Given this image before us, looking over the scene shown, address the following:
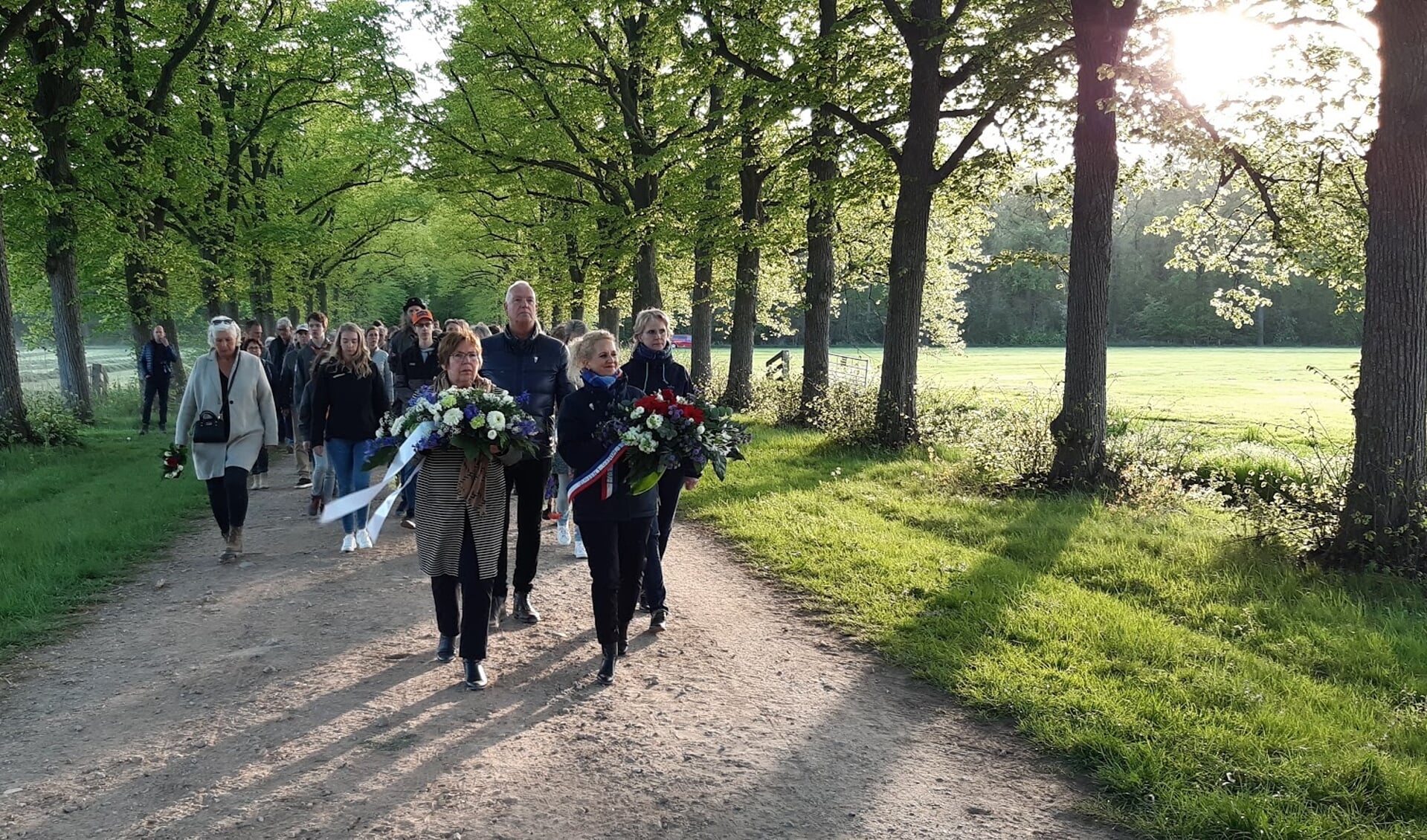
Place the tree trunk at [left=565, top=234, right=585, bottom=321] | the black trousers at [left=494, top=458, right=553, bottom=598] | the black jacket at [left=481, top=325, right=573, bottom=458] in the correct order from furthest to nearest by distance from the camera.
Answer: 1. the tree trunk at [left=565, top=234, right=585, bottom=321]
2. the black jacket at [left=481, top=325, right=573, bottom=458]
3. the black trousers at [left=494, top=458, right=553, bottom=598]

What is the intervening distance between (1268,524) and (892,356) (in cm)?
619

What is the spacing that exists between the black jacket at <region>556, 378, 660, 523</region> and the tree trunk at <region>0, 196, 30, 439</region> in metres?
12.8

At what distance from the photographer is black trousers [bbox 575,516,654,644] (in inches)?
201

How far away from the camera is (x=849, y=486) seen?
10.7 metres

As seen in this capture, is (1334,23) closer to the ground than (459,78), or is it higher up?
closer to the ground

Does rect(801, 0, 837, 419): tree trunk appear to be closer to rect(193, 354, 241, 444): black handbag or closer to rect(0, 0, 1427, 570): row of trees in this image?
rect(0, 0, 1427, 570): row of trees

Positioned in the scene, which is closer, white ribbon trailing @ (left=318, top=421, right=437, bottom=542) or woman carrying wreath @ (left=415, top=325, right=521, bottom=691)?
white ribbon trailing @ (left=318, top=421, right=437, bottom=542)

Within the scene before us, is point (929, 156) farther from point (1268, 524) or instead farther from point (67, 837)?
point (67, 837)

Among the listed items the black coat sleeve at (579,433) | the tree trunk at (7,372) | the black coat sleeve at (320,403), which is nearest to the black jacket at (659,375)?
the black coat sleeve at (579,433)

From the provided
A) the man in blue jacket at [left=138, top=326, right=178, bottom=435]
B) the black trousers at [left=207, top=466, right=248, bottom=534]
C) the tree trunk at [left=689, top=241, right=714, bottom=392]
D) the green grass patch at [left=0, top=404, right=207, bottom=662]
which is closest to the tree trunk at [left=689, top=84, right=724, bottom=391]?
the tree trunk at [left=689, top=241, right=714, bottom=392]

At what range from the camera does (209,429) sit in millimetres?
7691

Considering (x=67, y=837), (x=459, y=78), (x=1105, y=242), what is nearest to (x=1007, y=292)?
(x=459, y=78)

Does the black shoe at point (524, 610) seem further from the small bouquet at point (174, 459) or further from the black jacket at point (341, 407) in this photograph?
the small bouquet at point (174, 459)

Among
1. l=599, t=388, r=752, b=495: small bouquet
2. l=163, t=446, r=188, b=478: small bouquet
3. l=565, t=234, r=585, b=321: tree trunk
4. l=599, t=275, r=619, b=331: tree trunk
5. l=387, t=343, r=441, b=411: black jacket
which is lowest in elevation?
l=163, t=446, r=188, b=478: small bouquet
